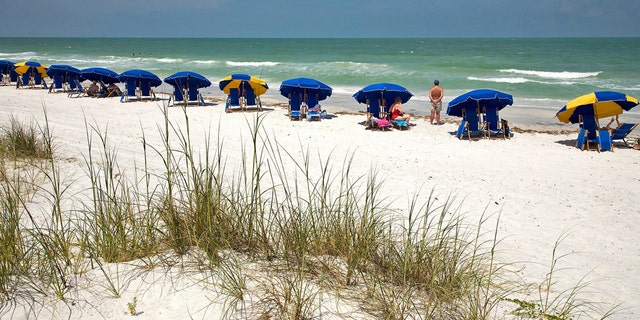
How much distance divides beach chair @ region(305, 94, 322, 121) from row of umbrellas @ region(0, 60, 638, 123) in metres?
0.14

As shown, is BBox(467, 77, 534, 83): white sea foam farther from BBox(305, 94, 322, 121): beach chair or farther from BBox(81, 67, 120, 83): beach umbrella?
BBox(81, 67, 120, 83): beach umbrella

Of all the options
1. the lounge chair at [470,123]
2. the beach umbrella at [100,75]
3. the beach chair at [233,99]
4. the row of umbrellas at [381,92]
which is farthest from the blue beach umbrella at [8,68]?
the lounge chair at [470,123]

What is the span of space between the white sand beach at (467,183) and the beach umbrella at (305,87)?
764 mm

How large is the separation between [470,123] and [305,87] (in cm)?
439

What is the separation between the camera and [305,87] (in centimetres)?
1205

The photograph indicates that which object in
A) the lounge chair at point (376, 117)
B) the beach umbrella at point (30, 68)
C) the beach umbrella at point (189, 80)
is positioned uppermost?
the beach umbrella at point (30, 68)

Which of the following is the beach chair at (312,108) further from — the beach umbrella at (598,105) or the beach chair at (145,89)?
the beach chair at (145,89)

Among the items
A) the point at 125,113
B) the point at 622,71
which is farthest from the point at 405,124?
the point at 622,71

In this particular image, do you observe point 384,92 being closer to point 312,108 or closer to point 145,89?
point 312,108

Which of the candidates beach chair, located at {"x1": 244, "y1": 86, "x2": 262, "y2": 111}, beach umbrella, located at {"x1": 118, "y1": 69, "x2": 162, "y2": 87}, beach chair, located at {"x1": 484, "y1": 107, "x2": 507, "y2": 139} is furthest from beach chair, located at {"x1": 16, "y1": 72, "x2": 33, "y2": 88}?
beach chair, located at {"x1": 484, "y1": 107, "x2": 507, "y2": 139}

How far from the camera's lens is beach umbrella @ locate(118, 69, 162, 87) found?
14688 mm

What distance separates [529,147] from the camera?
932 centimetres

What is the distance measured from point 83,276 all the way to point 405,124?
929 centimetres

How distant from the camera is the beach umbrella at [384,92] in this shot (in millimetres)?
11227
